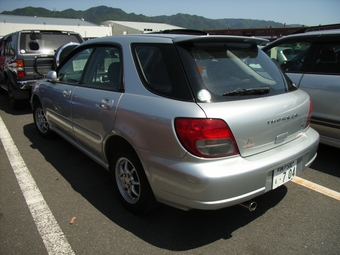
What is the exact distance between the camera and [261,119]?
7.02ft

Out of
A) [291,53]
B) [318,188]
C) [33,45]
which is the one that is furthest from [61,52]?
[318,188]

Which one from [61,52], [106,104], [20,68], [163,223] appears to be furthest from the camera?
[20,68]

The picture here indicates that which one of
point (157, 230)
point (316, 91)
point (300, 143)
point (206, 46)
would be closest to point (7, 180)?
point (157, 230)

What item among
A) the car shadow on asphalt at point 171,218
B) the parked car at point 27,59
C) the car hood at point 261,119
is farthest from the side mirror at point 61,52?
the car hood at point 261,119

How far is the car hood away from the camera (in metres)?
2.01

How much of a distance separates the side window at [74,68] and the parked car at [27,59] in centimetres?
257

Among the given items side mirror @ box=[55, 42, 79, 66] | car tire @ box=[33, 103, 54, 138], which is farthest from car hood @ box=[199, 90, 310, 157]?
side mirror @ box=[55, 42, 79, 66]

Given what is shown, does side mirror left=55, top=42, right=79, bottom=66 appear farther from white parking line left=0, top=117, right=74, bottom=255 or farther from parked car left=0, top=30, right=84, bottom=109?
→ white parking line left=0, top=117, right=74, bottom=255

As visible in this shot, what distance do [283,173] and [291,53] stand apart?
3.09 m

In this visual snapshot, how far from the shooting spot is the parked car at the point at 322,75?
3492 mm

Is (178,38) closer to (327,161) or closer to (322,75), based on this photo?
(322,75)

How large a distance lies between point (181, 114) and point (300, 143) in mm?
1230

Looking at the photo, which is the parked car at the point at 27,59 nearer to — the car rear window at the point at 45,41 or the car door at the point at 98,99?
the car rear window at the point at 45,41

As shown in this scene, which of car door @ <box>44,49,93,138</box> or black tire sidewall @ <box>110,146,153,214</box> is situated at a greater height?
car door @ <box>44,49,93,138</box>
